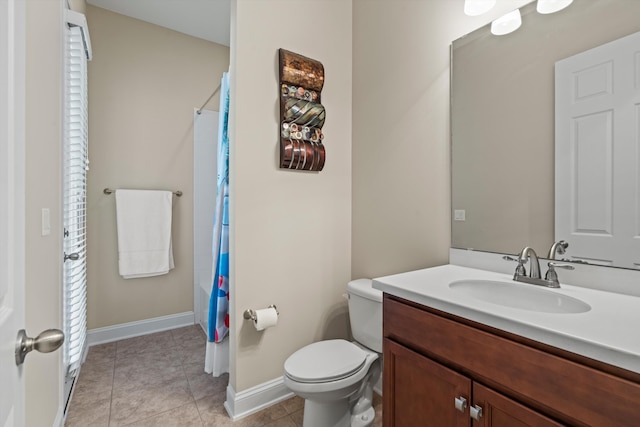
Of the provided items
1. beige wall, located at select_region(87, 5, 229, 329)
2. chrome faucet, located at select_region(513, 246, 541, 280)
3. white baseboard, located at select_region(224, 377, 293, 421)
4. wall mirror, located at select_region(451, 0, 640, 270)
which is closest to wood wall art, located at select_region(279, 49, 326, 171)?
wall mirror, located at select_region(451, 0, 640, 270)

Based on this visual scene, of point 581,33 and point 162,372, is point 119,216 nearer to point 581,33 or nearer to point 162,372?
point 162,372

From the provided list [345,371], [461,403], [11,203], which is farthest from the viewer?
[345,371]

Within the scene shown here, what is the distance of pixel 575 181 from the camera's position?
113 centimetres

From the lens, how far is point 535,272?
114 cm

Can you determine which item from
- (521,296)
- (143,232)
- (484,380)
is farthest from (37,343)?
(143,232)

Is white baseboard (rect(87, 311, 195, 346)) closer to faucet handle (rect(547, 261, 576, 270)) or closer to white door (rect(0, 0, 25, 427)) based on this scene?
white door (rect(0, 0, 25, 427))

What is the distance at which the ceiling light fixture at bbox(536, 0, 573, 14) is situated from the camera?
116 cm

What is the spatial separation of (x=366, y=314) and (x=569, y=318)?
0.99m

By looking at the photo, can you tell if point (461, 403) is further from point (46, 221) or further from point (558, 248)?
point (46, 221)

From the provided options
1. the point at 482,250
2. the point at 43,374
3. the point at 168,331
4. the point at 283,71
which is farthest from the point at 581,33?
the point at 168,331

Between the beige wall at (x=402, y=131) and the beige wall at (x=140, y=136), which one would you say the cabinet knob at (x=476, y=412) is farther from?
the beige wall at (x=140, y=136)

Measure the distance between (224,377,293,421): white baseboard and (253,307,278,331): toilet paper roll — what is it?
38 cm

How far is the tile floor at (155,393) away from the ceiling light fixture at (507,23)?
2.07 metres

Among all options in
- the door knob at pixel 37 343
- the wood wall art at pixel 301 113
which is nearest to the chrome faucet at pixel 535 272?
the wood wall art at pixel 301 113
